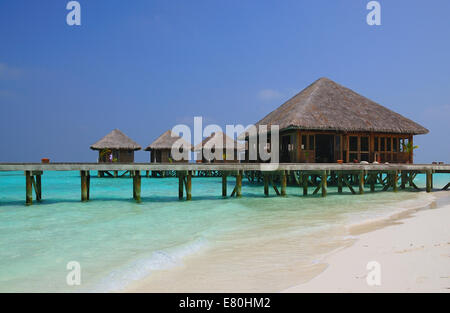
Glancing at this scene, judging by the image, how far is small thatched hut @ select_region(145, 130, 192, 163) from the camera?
3275 centimetres

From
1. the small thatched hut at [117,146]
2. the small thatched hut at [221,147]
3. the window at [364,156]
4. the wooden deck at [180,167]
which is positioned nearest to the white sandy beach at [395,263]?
the wooden deck at [180,167]

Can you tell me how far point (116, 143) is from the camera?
103 ft

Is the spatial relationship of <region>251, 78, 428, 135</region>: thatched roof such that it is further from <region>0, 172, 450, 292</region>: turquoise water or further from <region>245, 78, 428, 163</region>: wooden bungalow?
<region>0, 172, 450, 292</region>: turquoise water

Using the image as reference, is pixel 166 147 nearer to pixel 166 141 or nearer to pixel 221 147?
pixel 166 141

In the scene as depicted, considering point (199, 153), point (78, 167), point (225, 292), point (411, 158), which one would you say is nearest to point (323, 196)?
point (411, 158)

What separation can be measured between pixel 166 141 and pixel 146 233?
25.4m

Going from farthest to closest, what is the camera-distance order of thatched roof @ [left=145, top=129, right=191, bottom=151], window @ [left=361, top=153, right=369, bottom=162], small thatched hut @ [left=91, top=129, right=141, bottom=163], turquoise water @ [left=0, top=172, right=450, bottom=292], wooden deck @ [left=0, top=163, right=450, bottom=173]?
thatched roof @ [left=145, top=129, right=191, bottom=151] < small thatched hut @ [left=91, top=129, right=141, bottom=163] < window @ [left=361, top=153, right=369, bottom=162] < wooden deck @ [left=0, top=163, right=450, bottom=173] < turquoise water @ [left=0, top=172, right=450, bottom=292]

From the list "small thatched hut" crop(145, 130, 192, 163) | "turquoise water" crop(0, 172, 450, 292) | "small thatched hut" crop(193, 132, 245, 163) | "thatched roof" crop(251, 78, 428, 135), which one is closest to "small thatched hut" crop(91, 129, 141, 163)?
"small thatched hut" crop(145, 130, 192, 163)

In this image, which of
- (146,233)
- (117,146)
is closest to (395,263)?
(146,233)

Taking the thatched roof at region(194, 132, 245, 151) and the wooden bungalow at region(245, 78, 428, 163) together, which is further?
the thatched roof at region(194, 132, 245, 151)

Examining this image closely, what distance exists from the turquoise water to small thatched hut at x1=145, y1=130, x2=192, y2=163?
60.5ft

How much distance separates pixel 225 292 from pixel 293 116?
511 inches
